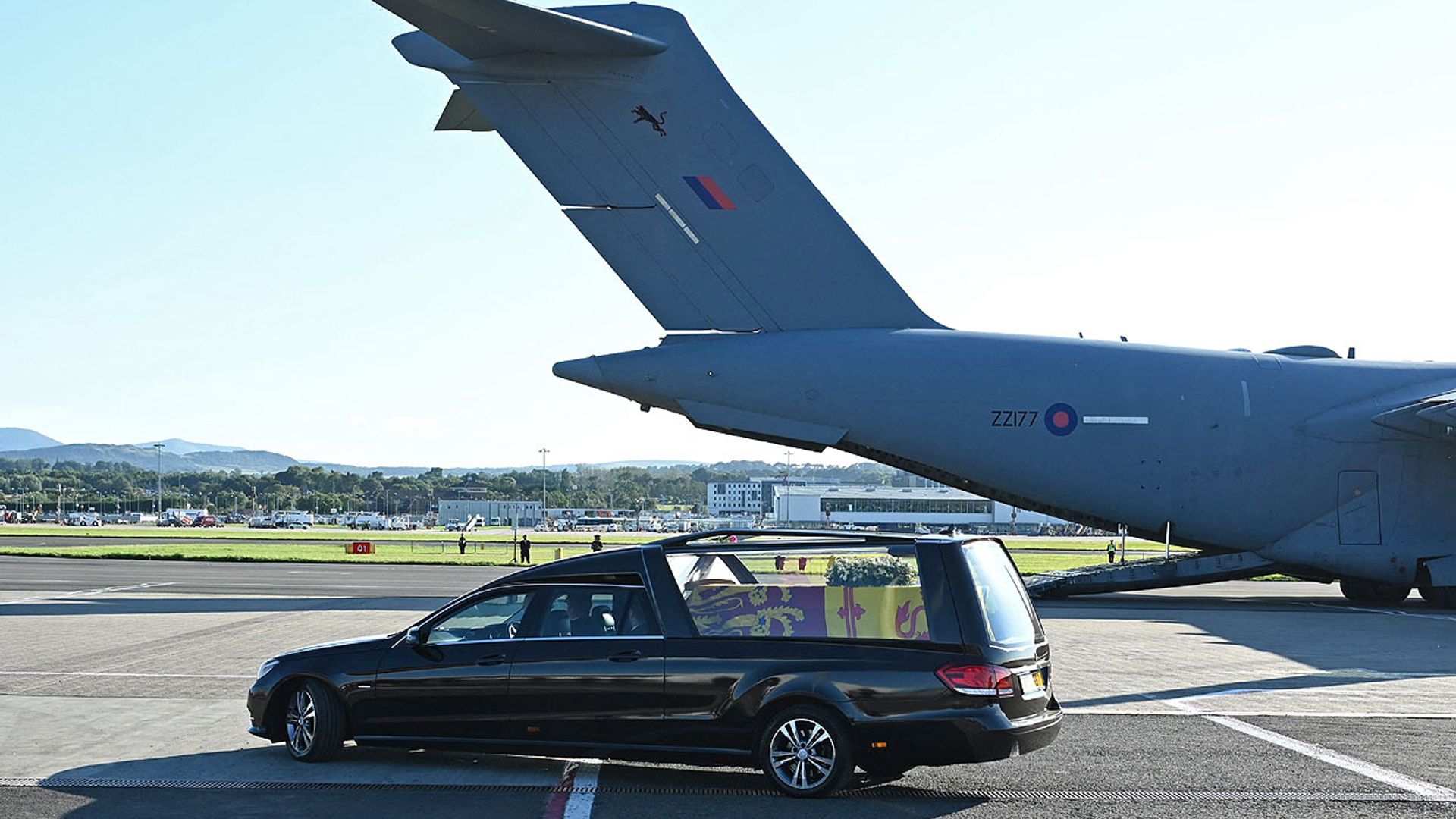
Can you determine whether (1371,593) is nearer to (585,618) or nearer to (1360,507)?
(1360,507)

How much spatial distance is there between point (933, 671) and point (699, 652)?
163 cm

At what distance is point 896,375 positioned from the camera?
84.4ft

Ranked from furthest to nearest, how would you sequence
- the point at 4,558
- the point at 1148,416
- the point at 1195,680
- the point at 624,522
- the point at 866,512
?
the point at 624,522 < the point at 866,512 < the point at 4,558 < the point at 1148,416 < the point at 1195,680

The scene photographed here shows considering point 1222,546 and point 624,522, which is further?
point 624,522

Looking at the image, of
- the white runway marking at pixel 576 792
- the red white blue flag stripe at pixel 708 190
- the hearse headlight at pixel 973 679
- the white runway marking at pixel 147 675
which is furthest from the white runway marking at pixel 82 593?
the hearse headlight at pixel 973 679

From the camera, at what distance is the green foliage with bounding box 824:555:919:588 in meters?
9.20

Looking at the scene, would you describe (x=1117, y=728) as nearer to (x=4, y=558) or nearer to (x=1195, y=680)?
(x=1195, y=680)

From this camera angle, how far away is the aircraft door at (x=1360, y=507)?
27.1 m

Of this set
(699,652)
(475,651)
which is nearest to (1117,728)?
(699,652)

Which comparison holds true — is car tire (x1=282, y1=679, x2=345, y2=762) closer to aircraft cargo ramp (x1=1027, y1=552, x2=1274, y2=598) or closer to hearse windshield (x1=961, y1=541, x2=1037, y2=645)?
hearse windshield (x1=961, y1=541, x2=1037, y2=645)

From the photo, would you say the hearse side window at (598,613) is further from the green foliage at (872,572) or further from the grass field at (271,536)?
the grass field at (271,536)

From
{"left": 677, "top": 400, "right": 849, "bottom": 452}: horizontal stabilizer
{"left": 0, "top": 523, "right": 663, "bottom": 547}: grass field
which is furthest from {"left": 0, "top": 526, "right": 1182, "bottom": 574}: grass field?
{"left": 677, "top": 400, "right": 849, "bottom": 452}: horizontal stabilizer

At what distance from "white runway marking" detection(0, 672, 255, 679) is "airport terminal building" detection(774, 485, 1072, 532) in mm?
90195

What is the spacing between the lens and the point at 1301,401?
89.0 ft
